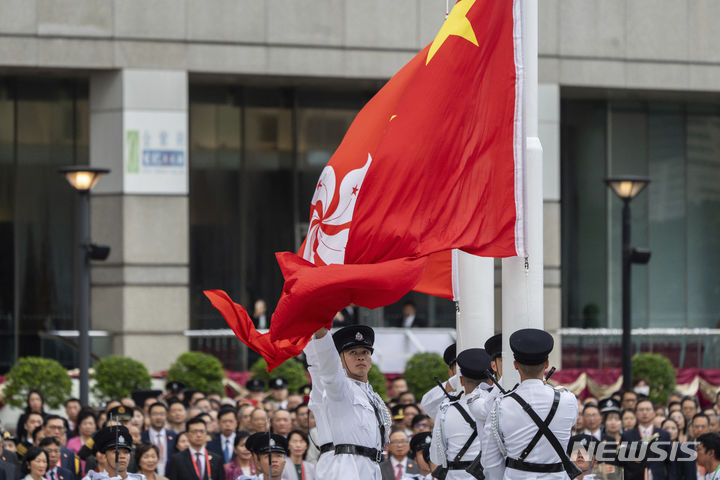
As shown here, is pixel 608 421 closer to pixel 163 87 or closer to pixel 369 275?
pixel 369 275

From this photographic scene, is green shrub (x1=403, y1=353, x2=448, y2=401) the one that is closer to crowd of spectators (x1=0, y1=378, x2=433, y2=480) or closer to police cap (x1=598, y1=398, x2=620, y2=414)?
crowd of spectators (x1=0, y1=378, x2=433, y2=480)

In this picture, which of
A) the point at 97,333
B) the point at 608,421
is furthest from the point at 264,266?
the point at 608,421

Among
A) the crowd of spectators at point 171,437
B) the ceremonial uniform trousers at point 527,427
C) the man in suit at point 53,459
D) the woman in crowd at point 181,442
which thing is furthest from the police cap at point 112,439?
the ceremonial uniform trousers at point 527,427

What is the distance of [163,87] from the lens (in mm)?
26812

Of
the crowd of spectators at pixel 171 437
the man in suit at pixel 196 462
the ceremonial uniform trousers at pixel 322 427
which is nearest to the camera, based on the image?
the ceremonial uniform trousers at pixel 322 427

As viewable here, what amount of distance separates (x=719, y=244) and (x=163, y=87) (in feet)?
50.4

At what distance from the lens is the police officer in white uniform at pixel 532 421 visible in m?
7.86

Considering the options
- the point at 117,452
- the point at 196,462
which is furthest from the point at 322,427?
the point at 196,462

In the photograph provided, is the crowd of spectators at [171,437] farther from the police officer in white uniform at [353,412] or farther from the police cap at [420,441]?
the police officer in white uniform at [353,412]

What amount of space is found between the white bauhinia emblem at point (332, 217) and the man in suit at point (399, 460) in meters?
3.75

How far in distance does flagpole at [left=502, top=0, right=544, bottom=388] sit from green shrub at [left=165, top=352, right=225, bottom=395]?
13.6 metres

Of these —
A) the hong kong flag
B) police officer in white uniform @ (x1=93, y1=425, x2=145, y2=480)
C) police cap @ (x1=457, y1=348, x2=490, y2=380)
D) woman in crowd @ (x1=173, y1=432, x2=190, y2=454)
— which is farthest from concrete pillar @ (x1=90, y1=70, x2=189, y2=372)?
police cap @ (x1=457, y1=348, x2=490, y2=380)

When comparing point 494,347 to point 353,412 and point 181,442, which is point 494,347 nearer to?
point 353,412

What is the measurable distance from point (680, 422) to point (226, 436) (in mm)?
6101
